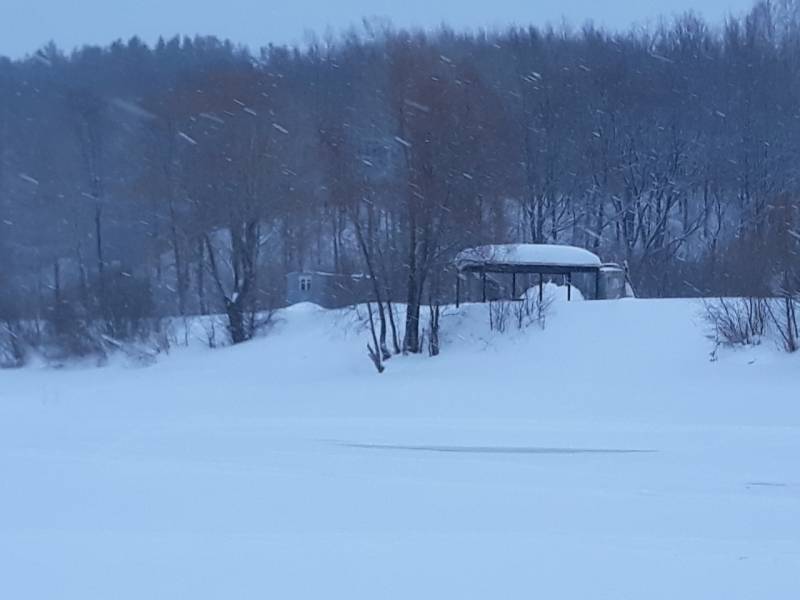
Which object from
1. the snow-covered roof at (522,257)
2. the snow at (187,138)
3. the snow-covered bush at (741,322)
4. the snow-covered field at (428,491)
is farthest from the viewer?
the snow at (187,138)

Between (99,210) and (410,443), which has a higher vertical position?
(99,210)

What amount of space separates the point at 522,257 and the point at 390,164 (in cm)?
520

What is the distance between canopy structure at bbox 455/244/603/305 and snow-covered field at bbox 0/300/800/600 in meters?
6.74

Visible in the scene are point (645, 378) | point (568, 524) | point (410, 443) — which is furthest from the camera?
point (645, 378)

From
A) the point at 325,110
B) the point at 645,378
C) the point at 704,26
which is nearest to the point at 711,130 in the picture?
the point at 704,26

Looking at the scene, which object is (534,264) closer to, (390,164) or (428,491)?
(390,164)

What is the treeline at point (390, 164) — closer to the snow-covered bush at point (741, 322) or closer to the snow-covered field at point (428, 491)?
the snow-covered bush at point (741, 322)

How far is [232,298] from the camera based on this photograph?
44.8 m

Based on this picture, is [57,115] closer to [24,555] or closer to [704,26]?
[704,26]

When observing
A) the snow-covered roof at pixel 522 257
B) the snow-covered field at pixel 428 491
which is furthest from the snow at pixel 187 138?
the snow-covered field at pixel 428 491

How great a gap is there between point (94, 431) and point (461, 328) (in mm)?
18193

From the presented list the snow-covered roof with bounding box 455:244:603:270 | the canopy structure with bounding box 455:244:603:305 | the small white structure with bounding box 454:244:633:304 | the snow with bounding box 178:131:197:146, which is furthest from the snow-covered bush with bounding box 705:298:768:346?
the snow with bounding box 178:131:197:146

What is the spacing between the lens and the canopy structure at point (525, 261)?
116ft

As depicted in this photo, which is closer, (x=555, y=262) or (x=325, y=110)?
(x=555, y=262)
